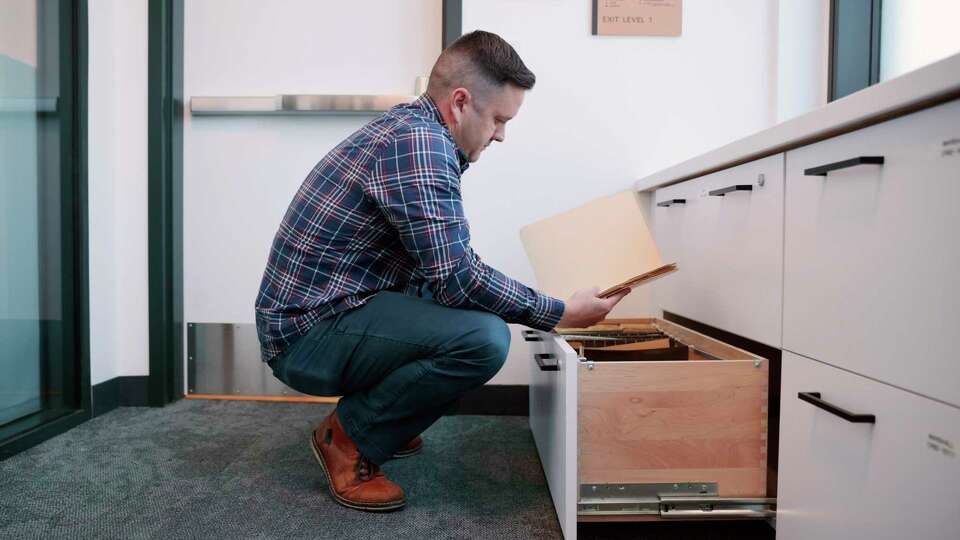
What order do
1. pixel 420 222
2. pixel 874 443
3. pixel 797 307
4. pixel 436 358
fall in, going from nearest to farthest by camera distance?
1. pixel 874 443
2. pixel 797 307
3. pixel 420 222
4. pixel 436 358

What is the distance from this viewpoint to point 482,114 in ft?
3.68

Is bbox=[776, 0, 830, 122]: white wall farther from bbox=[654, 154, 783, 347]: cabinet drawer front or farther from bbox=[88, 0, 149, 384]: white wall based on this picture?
bbox=[88, 0, 149, 384]: white wall

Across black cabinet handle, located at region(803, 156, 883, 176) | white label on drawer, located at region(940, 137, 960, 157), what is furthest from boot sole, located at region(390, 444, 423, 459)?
white label on drawer, located at region(940, 137, 960, 157)

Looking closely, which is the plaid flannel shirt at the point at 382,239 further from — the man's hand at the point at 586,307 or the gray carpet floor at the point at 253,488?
the gray carpet floor at the point at 253,488

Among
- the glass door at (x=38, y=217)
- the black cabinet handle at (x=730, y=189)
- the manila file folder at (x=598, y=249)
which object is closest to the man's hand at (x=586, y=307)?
the manila file folder at (x=598, y=249)

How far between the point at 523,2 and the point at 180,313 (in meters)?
1.33

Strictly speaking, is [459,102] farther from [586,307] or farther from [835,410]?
[835,410]

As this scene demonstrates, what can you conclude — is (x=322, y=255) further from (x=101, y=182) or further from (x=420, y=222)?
(x=101, y=182)

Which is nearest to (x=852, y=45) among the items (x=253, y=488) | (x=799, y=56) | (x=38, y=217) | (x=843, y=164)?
(x=799, y=56)

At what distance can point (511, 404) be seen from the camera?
5.65ft

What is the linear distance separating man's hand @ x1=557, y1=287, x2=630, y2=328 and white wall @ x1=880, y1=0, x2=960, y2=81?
2.73 ft

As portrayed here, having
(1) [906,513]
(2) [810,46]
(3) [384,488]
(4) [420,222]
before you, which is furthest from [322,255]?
(2) [810,46]

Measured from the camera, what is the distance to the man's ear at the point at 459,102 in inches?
43.4

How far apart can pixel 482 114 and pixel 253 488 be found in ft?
2.72
